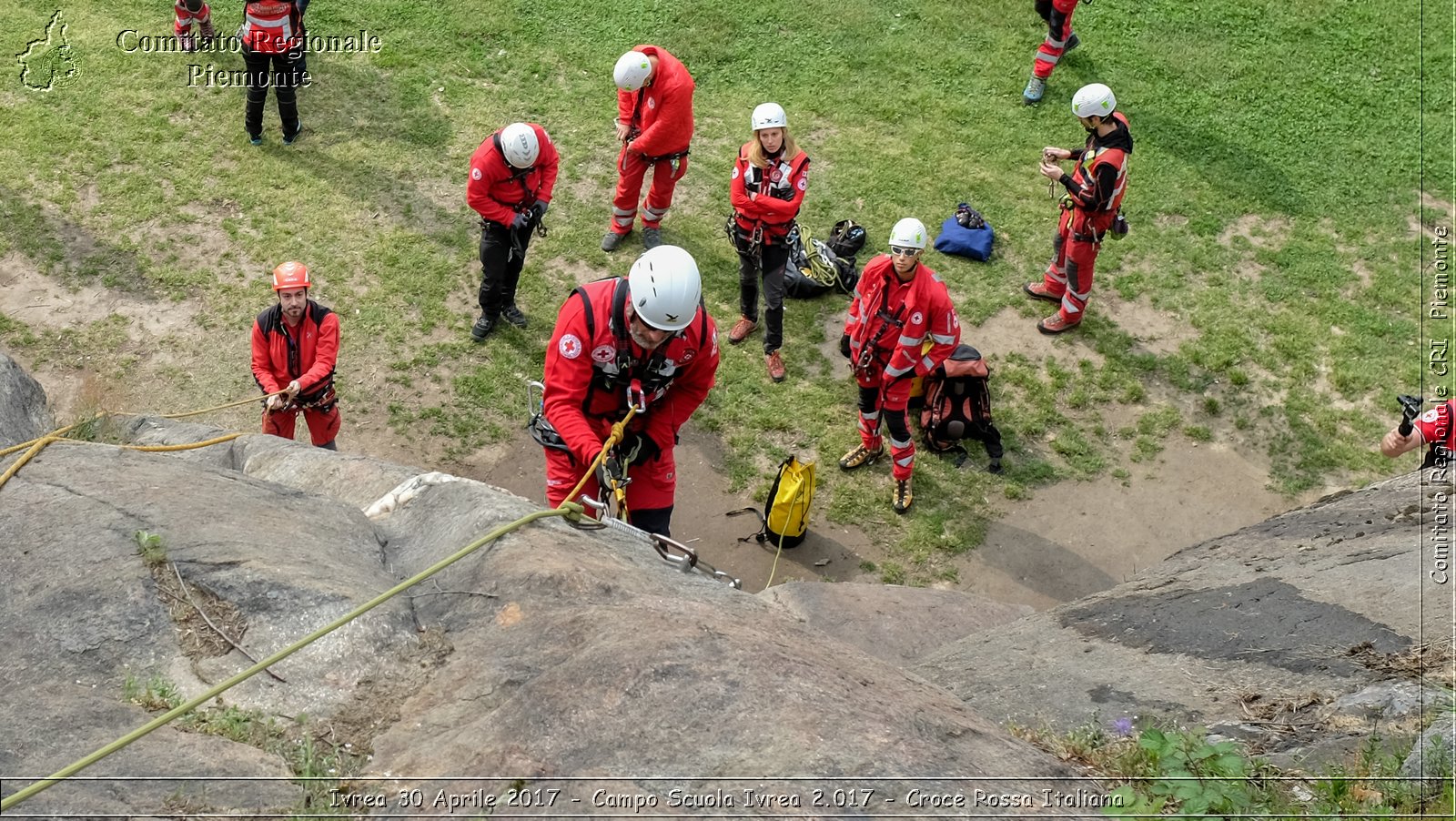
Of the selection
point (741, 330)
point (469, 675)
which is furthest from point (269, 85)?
point (469, 675)

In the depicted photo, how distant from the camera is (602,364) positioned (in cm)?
651

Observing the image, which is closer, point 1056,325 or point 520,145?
point 520,145

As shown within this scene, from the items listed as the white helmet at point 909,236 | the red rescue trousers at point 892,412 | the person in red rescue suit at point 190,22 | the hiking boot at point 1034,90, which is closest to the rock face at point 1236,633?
the red rescue trousers at point 892,412

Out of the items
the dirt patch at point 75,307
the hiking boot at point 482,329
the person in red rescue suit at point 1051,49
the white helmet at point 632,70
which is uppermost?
the person in red rescue suit at point 1051,49

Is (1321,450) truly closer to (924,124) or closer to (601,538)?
(924,124)

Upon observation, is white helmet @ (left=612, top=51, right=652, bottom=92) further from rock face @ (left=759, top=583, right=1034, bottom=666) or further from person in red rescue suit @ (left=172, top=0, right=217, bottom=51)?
person in red rescue suit @ (left=172, top=0, right=217, bottom=51)

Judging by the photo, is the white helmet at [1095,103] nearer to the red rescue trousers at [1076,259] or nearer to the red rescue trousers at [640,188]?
the red rescue trousers at [1076,259]

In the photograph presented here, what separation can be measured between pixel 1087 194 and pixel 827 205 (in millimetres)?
3059

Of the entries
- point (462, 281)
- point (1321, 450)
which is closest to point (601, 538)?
point (462, 281)

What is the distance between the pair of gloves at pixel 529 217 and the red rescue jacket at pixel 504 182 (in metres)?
0.04

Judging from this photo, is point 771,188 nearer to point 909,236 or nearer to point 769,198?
point 769,198

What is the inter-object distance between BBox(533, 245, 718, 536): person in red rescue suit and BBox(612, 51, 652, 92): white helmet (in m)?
4.85

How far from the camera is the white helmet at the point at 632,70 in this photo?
1072cm

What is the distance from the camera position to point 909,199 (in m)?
12.6
